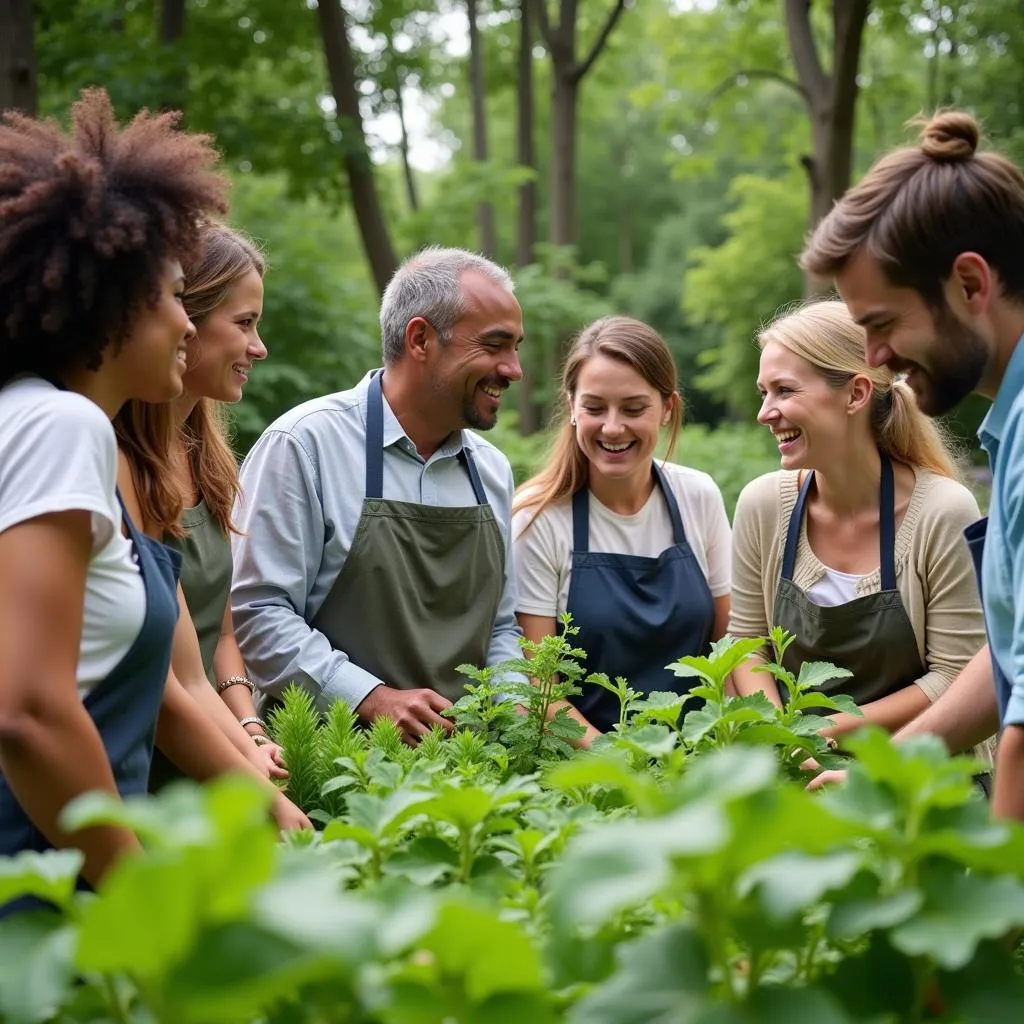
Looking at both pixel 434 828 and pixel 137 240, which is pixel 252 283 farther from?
pixel 434 828

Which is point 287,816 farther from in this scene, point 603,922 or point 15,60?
point 15,60

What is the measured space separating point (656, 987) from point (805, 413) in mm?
2516

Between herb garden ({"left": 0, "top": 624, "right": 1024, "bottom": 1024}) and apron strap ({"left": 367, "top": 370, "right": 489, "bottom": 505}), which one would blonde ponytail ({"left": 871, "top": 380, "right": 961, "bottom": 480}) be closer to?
apron strap ({"left": 367, "top": 370, "right": 489, "bottom": 505})

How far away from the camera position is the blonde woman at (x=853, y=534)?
10.6ft

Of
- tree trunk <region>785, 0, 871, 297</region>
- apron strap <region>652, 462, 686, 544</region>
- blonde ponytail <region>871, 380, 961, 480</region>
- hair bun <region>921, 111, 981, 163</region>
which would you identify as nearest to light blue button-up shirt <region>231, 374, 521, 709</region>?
apron strap <region>652, 462, 686, 544</region>

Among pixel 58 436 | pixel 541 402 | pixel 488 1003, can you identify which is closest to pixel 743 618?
pixel 58 436

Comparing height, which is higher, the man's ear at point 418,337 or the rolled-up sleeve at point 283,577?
the man's ear at point 418,337

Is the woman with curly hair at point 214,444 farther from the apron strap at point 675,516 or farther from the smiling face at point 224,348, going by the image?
the apron strap at point 675,516

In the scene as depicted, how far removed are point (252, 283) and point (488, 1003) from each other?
2380mm

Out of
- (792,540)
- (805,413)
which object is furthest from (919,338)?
(792,540)

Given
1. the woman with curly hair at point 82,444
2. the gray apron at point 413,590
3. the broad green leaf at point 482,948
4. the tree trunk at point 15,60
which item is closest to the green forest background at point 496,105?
the tree trunk at point 15,60

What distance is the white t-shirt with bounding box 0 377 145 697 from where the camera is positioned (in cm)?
159

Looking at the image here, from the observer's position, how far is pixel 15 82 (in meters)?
6.62

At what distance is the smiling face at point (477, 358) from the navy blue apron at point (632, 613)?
1.56ft
